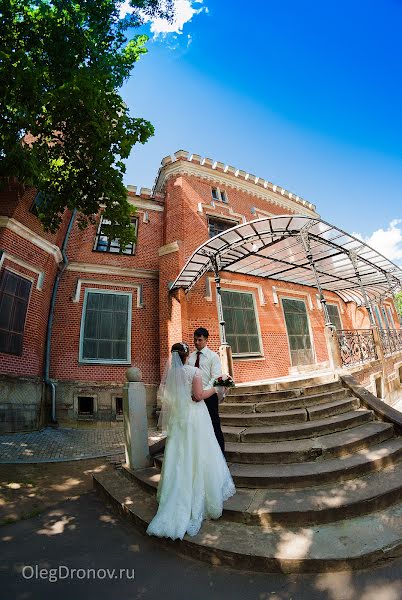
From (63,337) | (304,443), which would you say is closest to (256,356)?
(304,443)

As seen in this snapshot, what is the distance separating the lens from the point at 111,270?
33.2 ft

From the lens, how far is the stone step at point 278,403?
5008 millimetres

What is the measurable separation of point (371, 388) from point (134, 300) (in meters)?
8.08

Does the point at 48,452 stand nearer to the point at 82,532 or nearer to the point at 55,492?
the point at 55,492

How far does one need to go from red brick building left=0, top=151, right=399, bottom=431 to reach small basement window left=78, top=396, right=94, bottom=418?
32 mm

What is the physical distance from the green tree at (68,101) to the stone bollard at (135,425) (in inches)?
159

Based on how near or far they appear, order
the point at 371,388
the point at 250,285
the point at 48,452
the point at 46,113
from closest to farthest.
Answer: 1. the point at 46,113
2. the point at 48,452
3. the point at 371,388
4. the point at 250,285

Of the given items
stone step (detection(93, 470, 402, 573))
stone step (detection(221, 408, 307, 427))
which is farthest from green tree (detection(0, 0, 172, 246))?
stone step (detection(93, 470, 402, 573))

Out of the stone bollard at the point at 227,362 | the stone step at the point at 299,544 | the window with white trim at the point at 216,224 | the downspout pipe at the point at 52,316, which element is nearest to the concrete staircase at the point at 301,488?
the stone step at the point at 299,544

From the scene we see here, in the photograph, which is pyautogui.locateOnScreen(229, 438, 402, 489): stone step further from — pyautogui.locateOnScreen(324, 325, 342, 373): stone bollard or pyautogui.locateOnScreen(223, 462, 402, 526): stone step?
pyautogui.locateOnScreen(324, 325, 342, 373): stone bollard

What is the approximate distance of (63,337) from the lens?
9.14 m

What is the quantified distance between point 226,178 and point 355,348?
9.21 m

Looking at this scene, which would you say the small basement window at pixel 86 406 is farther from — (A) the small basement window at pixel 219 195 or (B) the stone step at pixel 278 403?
(A) the small basement window at pixel 219 195

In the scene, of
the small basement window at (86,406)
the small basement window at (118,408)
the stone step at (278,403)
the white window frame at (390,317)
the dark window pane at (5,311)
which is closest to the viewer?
the stone step at (278,403)
